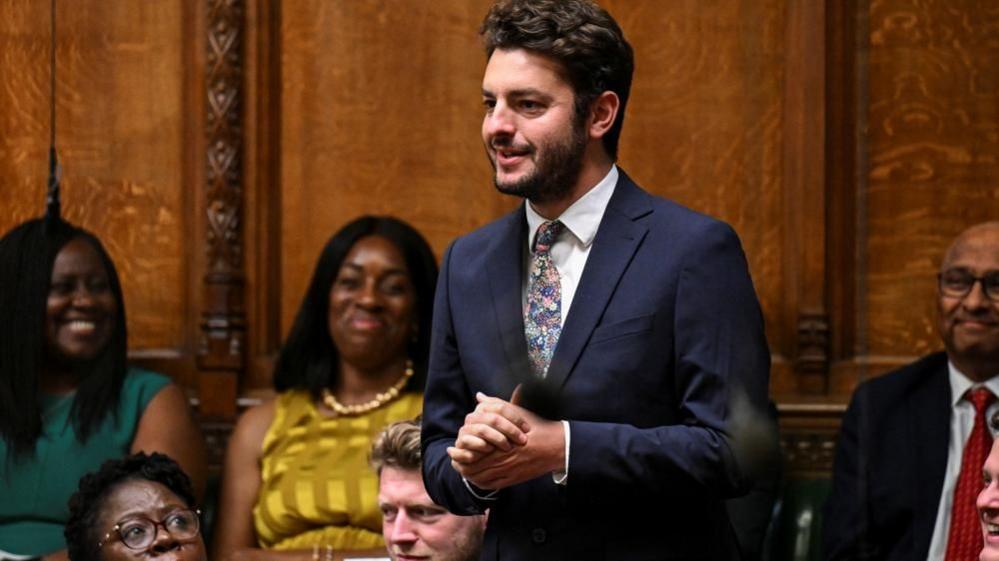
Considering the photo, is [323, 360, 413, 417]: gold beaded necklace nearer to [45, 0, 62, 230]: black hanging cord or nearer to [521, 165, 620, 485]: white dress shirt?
[45, 0, 62, 230]: black hanging cord

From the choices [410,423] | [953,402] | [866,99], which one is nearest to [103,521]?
[410,423]

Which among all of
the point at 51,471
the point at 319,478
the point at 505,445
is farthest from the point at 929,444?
the point at 51,471

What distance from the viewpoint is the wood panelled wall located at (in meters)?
4.41

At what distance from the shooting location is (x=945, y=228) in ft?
14.5

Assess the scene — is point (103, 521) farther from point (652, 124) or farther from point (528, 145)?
point (652, 124)

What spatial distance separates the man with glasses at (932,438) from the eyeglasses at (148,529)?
1376 millimetres

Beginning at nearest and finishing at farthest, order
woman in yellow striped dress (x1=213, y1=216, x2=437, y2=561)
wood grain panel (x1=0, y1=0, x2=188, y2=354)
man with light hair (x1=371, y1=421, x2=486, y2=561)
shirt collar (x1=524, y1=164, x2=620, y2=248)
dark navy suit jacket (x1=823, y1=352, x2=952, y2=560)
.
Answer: shirt collar (x1=524, y1=164, x2=620, y2=248)
man with light hair (x1=371, y1=421, x2=486, y2=561)
dark navy suit jacket (x1=823, y1=352, x2=952, y2=560)
woman in yellow striped dress (x1=213, y1=216, x2=437, y2=561)
wood grain panel (x1=0, y1=0, x2=188, y2=354)

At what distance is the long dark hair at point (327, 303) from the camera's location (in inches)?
175

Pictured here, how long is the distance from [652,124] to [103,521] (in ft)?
5.90

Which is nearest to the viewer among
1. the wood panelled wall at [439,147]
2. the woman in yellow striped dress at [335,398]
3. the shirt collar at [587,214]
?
the shirt collar at [587,214]

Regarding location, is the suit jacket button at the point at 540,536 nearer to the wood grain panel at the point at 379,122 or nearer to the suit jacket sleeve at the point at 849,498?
the suit jacket sleeve at the point at 849,498

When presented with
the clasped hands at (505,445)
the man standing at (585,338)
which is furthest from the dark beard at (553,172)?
the clasped hands at (505,445)

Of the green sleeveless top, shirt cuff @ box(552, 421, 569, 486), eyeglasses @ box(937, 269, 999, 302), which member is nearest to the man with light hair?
shirt cuff @ box(552, 421, 569, 486)

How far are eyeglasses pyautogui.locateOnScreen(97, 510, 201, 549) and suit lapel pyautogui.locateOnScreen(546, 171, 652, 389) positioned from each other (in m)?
1.07
